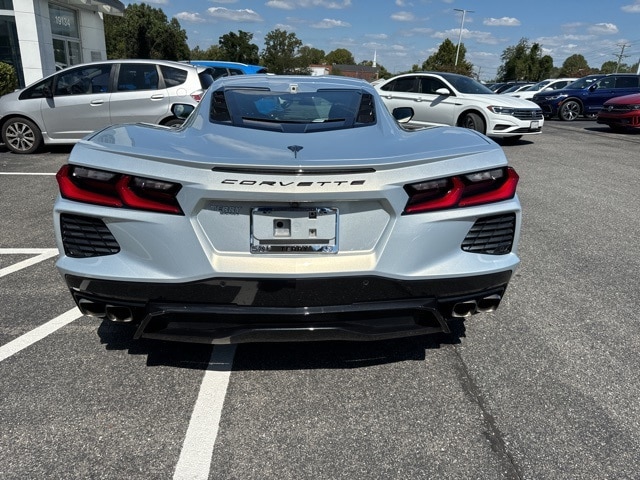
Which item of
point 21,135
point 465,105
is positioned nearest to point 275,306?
point 21,135

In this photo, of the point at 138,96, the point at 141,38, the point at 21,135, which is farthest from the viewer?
the point at 141,38

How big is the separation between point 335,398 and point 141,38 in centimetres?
6486

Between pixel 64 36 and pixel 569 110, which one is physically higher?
pixel 64 36

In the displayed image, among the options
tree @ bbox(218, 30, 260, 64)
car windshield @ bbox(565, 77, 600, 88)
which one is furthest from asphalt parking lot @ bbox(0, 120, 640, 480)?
tree @ bbox(218, 30, 260, 64)

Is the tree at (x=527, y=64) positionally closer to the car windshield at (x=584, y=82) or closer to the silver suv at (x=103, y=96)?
the car windshield at (x=584, y=82)

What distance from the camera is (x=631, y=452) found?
7.09 ft

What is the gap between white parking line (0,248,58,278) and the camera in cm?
408

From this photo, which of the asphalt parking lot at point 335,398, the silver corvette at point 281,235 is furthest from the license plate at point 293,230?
the asphalt parking lot at point 335,398

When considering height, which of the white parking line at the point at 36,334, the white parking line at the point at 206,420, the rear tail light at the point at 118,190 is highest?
the rear tail light at the point at 118,190

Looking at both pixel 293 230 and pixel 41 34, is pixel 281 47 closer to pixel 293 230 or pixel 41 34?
pixel 41 34

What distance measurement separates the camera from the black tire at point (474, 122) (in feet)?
36.4

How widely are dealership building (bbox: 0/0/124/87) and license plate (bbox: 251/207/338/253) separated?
682 inches

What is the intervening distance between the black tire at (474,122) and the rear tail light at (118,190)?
998cm

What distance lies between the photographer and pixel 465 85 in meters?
11.8
